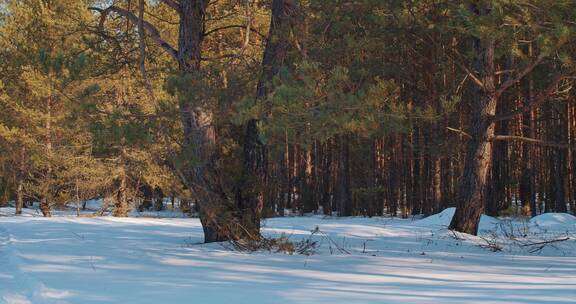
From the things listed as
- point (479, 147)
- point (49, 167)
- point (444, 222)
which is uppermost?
point (479, 147)

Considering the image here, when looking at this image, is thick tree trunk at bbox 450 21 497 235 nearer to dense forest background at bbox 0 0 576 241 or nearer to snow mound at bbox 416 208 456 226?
dense forest background at bbox 0 0 576 241

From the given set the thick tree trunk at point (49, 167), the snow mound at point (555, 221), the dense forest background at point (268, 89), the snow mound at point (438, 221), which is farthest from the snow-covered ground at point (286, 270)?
the thick tree trunk at point (49, 167)

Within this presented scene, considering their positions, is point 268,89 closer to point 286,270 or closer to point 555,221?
point 286,270

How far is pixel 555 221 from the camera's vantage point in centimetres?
1794

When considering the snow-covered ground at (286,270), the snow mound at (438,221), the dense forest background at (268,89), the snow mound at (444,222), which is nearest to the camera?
the snow-covered ground at (286,270)

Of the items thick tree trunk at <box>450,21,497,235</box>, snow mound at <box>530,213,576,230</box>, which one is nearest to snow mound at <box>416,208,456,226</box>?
snow mound at <box>530,213,576,230</box>

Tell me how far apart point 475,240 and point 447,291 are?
709 cm

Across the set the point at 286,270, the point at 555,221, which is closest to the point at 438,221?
the point at 555,221

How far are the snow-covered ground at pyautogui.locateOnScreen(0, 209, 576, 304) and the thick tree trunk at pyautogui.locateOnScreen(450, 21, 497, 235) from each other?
651 mm

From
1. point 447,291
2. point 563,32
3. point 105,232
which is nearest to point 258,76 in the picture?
point 563,32

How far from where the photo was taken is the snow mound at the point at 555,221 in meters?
17.1

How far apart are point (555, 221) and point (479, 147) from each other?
20.6 ft

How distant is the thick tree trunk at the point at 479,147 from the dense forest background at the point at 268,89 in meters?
0.03

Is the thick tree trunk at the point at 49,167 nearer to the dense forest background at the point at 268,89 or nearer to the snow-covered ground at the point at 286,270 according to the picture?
the dense forest background at the point at 268,89
